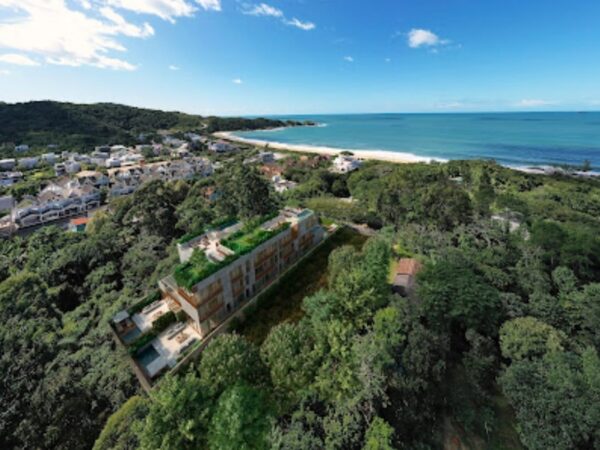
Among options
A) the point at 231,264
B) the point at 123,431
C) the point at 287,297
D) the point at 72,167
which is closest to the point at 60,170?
the point at 72,167

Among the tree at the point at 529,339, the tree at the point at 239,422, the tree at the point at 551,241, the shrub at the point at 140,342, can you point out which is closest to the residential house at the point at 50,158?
the shrub at the point at 140,342

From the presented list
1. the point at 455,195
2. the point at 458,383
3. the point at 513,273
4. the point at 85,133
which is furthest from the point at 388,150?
the point at 85,133

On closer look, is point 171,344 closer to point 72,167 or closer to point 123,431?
point 123,431

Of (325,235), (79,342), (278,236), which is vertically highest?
(278,236)

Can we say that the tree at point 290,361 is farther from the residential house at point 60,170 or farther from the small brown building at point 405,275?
the residential house at point 60,170

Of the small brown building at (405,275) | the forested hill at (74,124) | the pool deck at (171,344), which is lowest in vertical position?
the pool deck at (171,344)

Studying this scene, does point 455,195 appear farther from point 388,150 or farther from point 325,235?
point 388,150

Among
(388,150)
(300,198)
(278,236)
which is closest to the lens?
(278,236)
